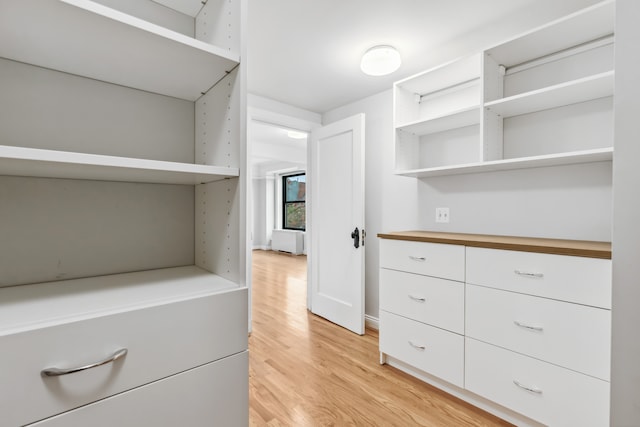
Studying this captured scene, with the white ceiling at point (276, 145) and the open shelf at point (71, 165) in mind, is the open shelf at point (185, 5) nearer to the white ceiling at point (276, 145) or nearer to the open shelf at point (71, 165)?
the open shelf at point (71, 165)

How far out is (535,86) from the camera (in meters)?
1.91

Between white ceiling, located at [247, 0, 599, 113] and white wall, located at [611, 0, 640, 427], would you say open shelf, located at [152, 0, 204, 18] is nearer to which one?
white ceiling, located at [247, 0, 599, 113]

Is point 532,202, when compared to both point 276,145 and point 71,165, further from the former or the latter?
point 276,145

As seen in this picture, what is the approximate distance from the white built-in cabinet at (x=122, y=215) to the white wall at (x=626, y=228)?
0.84 meters

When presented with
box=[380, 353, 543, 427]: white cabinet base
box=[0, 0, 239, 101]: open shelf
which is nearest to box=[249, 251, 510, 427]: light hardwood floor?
box=[380, 353, 543, 427]: white cabinet base

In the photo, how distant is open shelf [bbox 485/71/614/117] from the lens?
1470 mm

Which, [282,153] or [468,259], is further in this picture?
[282,153]

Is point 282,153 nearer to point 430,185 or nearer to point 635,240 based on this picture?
point 430,185

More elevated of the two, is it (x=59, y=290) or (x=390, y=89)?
(x=390, y=89)

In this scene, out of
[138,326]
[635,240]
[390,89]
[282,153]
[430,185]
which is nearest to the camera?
[635,240]

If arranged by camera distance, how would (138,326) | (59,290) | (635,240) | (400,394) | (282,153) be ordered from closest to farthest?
(635,240), (138,326), (59,290), (400,394), (282,153)

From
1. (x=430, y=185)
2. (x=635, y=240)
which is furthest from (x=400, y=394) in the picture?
(x=635, y=240)

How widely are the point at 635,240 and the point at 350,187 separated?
2413 mm

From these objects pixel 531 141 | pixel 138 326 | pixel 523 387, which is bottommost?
pixel 523 387
